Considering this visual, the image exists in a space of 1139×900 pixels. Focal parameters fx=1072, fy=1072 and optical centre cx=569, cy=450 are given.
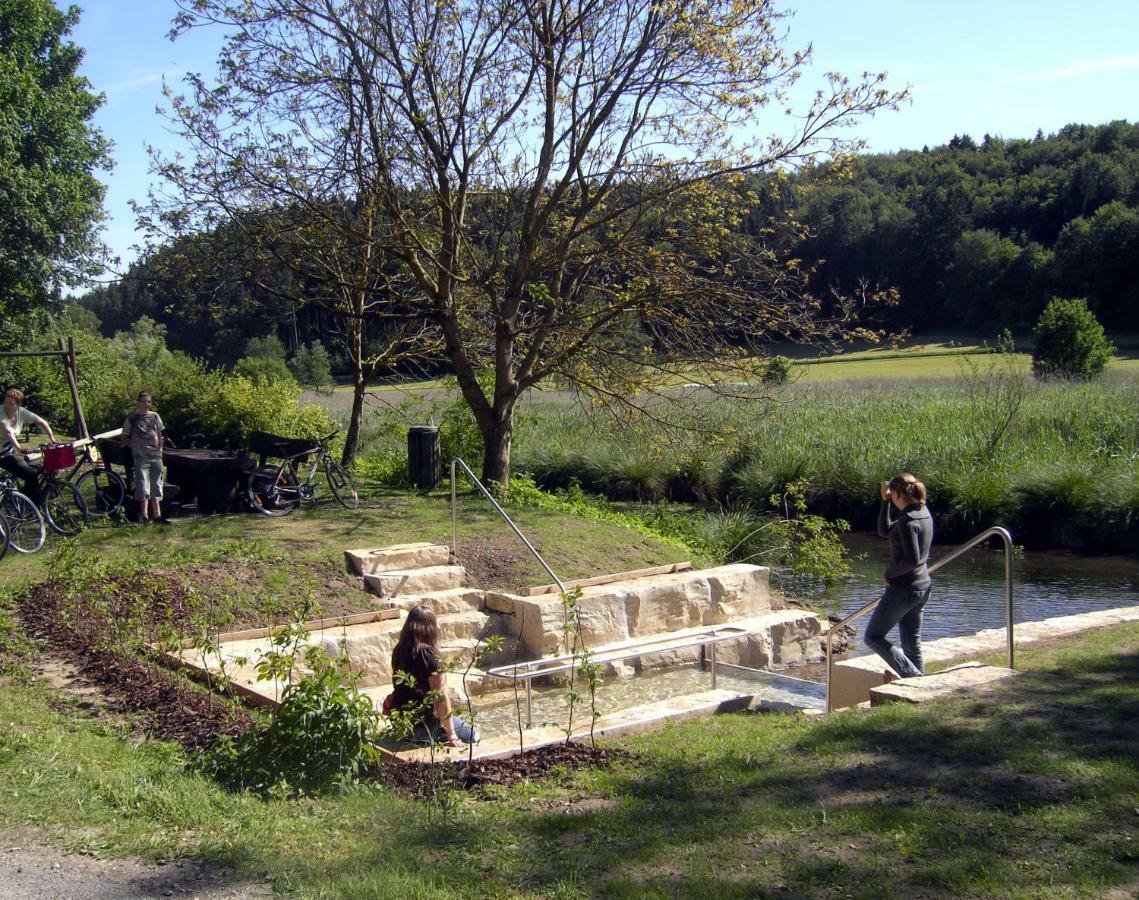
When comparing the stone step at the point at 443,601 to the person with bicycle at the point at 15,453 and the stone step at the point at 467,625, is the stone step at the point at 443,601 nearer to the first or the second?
the stone step at the point at 467,625

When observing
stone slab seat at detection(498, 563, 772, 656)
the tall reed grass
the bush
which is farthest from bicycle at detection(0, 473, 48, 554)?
the bush

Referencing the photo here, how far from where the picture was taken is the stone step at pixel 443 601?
1079 centimetres

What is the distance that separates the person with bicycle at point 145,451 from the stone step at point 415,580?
295 centimetres

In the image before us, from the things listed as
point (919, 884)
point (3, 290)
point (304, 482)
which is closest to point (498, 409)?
point (304, 482)

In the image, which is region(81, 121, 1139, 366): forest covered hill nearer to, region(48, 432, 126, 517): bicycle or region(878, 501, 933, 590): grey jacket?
region(48, 432, 126, 517): bicycle

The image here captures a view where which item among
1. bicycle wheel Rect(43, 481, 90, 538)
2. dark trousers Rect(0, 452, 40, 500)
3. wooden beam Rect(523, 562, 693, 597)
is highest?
dark trousers Rect(0, 452, 40, 500)

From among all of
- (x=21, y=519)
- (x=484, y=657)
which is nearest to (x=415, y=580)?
(x=484, y=657)

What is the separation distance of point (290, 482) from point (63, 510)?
9.65 feet

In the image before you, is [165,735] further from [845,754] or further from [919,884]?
[919,884]

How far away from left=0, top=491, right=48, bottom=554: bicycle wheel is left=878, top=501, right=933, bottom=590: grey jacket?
26.5 ft

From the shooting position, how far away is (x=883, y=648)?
8.45 m

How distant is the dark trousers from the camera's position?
11656 mm

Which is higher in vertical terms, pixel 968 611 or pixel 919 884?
pixel 919 884

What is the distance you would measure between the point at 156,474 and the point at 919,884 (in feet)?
34.0
